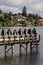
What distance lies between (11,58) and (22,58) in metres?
1.95

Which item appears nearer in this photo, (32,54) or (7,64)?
(7,64)

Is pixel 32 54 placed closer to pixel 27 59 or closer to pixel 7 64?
pixel 27 59

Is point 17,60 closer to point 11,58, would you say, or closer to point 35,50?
point 11,58

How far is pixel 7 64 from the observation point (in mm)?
37531

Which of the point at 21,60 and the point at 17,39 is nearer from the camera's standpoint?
the point at 21,60

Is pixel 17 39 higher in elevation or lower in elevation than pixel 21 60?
higher

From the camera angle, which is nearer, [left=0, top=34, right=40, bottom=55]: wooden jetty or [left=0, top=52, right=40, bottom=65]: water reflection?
[left=0, top=52, right=40, bottom=65]: water reflection

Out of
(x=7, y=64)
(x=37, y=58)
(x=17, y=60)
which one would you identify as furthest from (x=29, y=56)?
(x=7, y=64)

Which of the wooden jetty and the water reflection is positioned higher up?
the wooden jetty

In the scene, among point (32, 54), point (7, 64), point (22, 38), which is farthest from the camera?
point (32, 54)

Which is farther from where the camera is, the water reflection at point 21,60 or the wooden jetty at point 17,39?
the wooden jetty at point 17,39

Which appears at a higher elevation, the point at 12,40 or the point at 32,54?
the point at 12,40

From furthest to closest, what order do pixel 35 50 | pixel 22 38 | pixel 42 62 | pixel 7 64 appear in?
1. pixel 35 50
2. pixel 22 38
3. pixel 42 62
4. pixel 7 64

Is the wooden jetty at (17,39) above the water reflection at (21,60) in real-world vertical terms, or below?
above
